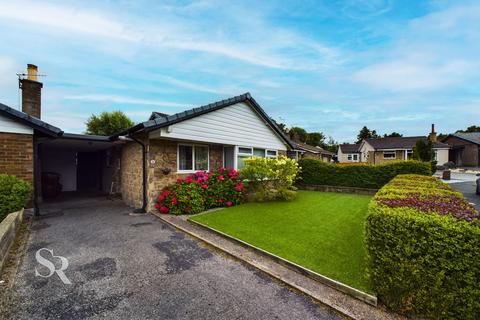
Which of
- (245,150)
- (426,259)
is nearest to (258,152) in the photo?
(245,150)

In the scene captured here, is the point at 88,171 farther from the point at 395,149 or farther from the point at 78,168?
the point at 395,149

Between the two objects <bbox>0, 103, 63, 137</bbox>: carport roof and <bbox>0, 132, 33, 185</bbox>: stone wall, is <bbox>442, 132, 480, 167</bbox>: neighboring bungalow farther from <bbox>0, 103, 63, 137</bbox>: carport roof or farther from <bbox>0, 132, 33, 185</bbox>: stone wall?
<bbox>0, 132, 33, 185</bbox>: stone wall

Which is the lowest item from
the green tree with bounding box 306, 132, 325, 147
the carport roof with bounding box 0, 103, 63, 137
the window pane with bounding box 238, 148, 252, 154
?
the window pane with bounding box 238, 148, 252, 154

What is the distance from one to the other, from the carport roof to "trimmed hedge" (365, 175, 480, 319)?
8.96m

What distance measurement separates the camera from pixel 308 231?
552 cm

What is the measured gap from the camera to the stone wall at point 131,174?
27.8 ft

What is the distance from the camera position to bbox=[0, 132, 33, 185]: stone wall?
6.20 metres

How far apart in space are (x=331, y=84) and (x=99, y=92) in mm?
15252

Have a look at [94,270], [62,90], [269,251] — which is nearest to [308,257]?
[269,251]

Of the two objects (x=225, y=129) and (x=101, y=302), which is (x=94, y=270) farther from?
(x=225, y=129)

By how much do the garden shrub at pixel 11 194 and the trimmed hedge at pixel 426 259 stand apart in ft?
26.8

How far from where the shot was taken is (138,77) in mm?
11820

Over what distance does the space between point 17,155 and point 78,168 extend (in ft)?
32.8

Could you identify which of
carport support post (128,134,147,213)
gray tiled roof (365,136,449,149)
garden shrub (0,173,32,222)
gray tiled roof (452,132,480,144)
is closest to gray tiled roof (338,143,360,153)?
gray tiled roof (365,136,449,149)
